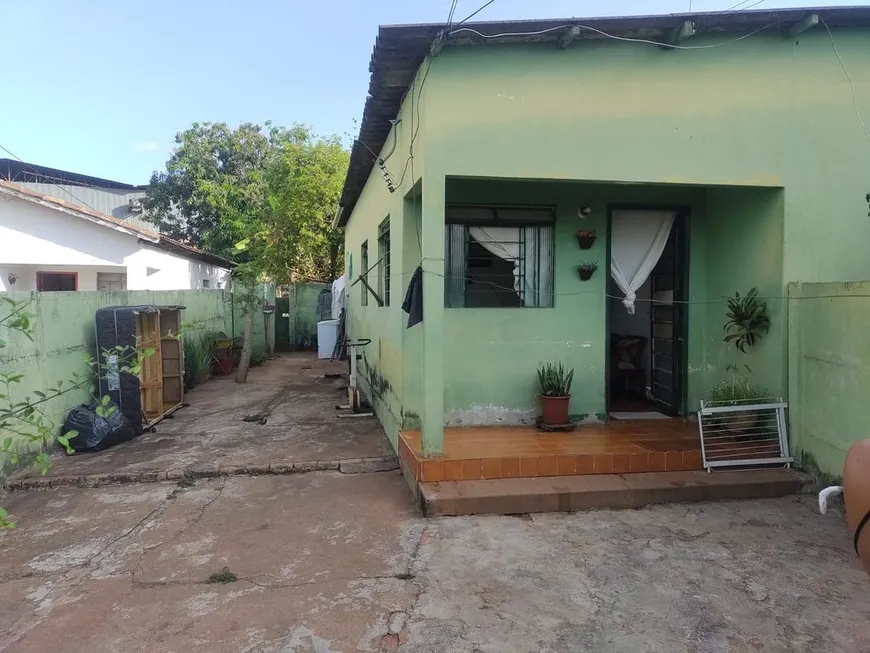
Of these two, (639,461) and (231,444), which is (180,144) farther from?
(639,461)

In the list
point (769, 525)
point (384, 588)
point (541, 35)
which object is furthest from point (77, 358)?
point (769, 525)

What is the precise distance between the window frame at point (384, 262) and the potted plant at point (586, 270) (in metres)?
2.52

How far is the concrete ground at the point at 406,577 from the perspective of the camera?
3.04m

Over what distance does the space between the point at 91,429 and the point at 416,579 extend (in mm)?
4839

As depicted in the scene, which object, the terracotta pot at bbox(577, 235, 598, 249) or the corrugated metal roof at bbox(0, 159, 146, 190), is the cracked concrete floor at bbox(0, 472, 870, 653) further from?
the corrugated metal roof at bbox(0, 159, 146, 190)

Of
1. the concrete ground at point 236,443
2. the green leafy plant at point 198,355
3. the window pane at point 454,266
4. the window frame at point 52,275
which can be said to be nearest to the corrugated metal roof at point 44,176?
the window frame at point 52,275

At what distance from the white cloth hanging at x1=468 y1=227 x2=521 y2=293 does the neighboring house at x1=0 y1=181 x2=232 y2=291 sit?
9772mm

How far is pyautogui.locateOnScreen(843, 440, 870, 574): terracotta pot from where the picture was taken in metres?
1.69

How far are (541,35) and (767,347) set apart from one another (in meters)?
3.57

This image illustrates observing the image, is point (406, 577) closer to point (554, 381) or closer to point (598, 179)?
point (554, 381)

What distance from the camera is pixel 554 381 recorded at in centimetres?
612

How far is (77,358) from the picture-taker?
700 centimetres

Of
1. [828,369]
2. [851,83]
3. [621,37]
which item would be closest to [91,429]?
[621,37]

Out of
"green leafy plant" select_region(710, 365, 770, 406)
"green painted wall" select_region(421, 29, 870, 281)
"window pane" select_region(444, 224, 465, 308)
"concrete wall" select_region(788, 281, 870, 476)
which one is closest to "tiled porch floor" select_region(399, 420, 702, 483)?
"green leafy plant" select_region(710, 365, 770, 406)
